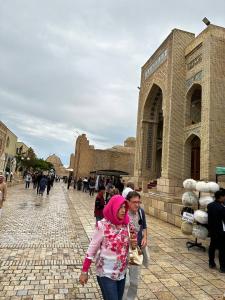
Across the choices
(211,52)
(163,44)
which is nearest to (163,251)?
(211,52)

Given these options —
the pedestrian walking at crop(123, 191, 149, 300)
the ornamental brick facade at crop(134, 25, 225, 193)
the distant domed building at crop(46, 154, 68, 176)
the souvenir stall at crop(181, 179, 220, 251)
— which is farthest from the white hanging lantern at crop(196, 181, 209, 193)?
the distant domed building at crop(46, 154, 68, 176)

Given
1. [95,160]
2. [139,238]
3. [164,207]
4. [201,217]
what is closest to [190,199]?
[201,217]

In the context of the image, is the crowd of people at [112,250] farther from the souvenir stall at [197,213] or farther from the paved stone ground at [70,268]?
the souvenir stall at [197,213]

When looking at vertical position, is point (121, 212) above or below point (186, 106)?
below

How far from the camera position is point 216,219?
5188 mm

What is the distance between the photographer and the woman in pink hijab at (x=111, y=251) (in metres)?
2.44

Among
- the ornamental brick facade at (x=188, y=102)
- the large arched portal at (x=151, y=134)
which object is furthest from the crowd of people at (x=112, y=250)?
the large arched portal at (x=151, y=134)

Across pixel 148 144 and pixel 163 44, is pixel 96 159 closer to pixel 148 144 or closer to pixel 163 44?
pixel 148 144

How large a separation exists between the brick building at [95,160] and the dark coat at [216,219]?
36.7 m

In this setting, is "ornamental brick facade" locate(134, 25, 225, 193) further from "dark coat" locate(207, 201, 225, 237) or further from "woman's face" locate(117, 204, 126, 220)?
"woman's face" locate(117, 204, 126, 220)

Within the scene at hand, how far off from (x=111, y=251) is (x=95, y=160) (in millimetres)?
40355

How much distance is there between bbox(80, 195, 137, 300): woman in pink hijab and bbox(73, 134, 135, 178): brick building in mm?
39382

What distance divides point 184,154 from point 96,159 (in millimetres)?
28844

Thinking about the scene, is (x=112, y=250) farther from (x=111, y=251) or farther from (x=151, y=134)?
(x=151, y=134)
